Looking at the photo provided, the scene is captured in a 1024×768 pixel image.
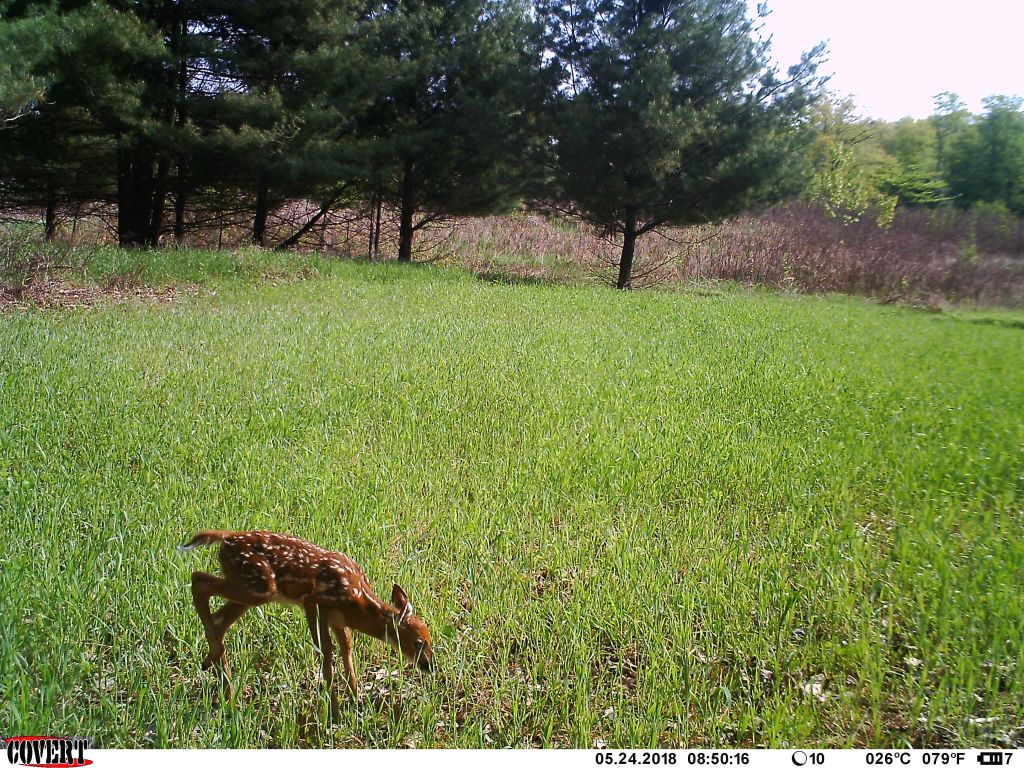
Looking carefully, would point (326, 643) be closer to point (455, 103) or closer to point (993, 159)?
point (455, 103)

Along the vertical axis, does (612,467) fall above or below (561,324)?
below

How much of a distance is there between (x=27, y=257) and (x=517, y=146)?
11878 millimetres

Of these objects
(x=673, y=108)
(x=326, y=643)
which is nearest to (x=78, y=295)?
(x=326, y=643)

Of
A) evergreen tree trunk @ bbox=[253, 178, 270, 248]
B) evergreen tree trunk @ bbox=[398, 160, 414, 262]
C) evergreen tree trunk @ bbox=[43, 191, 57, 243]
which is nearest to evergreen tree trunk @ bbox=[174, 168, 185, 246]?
evergreen tree trunk @ bbox=[253, 178, 270, 248]

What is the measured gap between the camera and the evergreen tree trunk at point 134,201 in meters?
16.1

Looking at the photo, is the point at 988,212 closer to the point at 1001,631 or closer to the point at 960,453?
the point at 960,453

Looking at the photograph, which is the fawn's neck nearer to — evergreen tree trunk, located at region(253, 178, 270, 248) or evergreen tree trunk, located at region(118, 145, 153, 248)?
evergreen tree trunk, located at region(118, 145, 153, 248)

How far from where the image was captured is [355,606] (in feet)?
5.09

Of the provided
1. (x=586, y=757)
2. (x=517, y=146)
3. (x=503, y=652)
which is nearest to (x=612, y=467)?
(x=503, y=652)

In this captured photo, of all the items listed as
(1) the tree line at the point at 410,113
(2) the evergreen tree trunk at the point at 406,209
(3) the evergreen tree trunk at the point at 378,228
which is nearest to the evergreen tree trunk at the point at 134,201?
(1) the tree line at the point at 410,113

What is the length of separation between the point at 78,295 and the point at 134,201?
7.88m

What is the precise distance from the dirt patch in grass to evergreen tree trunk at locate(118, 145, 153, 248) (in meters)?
6.36

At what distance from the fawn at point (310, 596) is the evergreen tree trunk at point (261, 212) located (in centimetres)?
1714

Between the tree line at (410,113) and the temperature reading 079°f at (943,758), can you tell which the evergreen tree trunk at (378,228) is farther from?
the temperature reading 079°f at (943,758)
